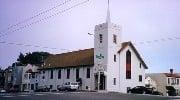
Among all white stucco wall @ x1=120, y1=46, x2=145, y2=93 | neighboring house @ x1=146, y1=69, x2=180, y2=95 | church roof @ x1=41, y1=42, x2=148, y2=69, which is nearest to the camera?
white stucco wall @ x1=120, y1=46, x2=145, y2=93

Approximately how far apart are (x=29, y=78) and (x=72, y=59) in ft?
84.3

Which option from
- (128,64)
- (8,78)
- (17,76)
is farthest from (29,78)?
(128,64)

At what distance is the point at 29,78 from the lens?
101375mm

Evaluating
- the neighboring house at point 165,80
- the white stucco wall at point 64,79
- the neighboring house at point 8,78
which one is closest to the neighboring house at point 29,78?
the white stucco wall at point 64,79

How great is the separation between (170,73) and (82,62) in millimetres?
33979

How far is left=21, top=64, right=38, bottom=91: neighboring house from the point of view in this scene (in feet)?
317

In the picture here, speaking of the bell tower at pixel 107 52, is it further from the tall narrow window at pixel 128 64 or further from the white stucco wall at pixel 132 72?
the tall narrow window at pixel 128 64

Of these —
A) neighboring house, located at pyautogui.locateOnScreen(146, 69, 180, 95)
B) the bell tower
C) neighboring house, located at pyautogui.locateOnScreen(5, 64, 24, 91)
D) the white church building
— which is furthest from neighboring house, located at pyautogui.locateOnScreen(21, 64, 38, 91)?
neighboring house, located at pyautogui.locateOnScreen(146, 69, 180, 95)

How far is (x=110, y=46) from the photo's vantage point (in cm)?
6850

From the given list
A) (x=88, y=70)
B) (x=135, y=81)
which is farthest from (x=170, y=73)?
(x=88, y=70)

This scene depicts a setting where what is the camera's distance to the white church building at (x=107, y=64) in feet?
224

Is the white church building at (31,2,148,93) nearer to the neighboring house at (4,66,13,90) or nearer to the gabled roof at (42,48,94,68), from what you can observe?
the gabled roof at (42,48,94,68)

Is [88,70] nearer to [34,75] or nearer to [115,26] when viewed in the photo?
[115,26]

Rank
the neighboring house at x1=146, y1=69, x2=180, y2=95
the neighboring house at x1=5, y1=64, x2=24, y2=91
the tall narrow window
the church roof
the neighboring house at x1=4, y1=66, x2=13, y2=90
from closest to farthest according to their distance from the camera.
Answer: the tall narrow window < the church roof < the neighboring house at x1=146, y1=69, x2=180, y2=95 < the neighboring house at x1=5, y1=64, x2=24, y2=91 < the neighboring house at x1=4, y1=66, x2=13, y2=90
